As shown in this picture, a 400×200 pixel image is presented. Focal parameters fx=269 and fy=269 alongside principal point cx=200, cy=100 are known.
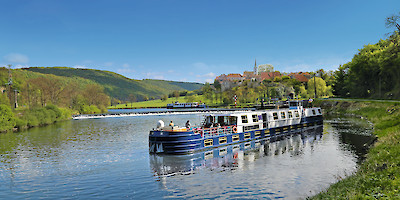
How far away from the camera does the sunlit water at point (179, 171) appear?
1828 cm

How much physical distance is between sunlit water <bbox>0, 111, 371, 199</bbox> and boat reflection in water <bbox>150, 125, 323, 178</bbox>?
3.5 inches

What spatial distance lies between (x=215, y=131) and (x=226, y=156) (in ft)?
14.2

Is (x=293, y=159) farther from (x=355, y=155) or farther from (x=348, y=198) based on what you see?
(x=348, y=198)

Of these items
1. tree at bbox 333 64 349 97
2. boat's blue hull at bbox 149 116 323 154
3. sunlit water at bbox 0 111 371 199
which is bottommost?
sunlit water at bbox 0 111 371 199

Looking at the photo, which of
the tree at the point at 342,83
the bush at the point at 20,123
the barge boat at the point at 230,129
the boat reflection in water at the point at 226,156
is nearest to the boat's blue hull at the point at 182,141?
the barge boat at the point at 230,129

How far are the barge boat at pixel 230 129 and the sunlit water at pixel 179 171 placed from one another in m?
1.09

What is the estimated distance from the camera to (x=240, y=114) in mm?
35812

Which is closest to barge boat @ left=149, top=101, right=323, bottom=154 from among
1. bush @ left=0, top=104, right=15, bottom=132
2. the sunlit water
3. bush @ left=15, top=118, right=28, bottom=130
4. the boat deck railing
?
the boat deck railing

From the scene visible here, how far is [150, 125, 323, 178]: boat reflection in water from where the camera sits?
79.6 ft

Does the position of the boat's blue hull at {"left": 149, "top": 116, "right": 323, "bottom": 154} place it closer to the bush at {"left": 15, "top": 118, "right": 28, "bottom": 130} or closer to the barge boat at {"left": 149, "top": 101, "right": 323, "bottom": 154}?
the barge boat at {"left": 149, "top": 101, "right": 323, "bottom": 154}

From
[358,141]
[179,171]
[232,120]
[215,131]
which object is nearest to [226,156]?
[215,131]

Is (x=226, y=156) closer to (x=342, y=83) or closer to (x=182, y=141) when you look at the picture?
(x=182, y=141)

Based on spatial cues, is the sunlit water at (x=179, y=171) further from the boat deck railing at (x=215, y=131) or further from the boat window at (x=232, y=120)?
the boat window at (x=232, y=120)

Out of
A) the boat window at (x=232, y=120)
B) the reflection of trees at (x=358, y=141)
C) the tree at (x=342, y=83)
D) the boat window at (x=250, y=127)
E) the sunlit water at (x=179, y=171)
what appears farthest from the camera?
the tree at (x=342, y=83)
